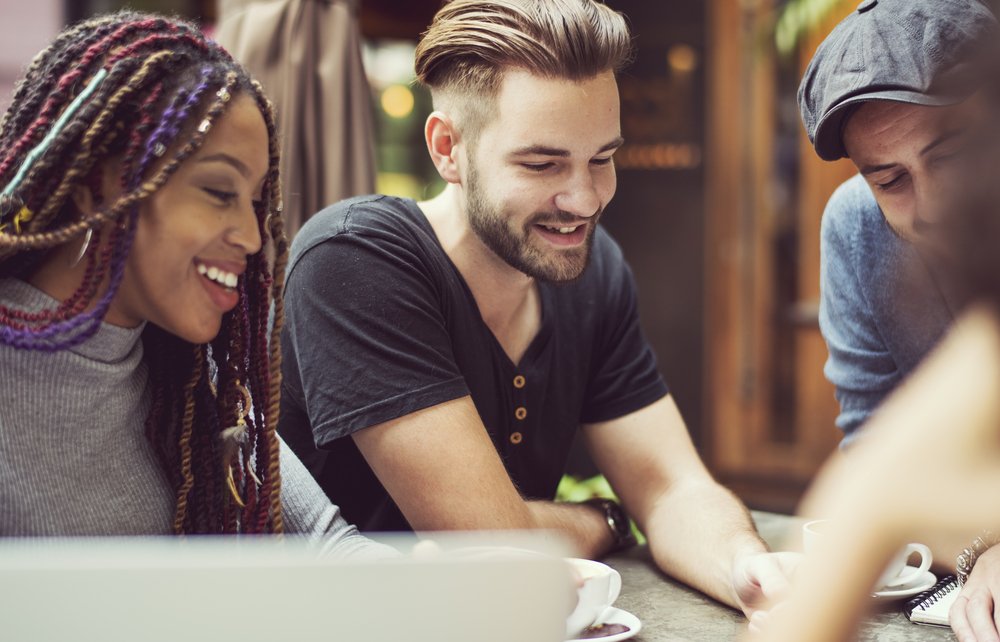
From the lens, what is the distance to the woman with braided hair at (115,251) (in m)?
1.11

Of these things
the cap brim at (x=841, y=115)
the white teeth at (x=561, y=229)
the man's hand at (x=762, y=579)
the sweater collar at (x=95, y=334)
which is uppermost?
the cap brim at (x=841, y=115)

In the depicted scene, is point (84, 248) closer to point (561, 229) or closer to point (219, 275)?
point (219, 275)

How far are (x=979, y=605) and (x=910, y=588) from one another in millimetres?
135

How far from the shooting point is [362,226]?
1699 millimetres

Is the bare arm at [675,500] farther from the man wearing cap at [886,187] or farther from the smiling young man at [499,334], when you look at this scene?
the man wearing cap at [886,187]

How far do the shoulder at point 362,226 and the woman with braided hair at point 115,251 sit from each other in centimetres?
41

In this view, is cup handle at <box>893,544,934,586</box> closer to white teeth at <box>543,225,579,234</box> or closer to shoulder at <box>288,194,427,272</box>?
white teeth at <box>543,225,579,234</box>

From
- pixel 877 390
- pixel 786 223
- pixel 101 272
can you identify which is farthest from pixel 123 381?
pixel 786 223

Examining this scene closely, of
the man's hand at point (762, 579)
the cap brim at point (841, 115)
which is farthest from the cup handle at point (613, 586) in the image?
the cap brim at point (841, 115)

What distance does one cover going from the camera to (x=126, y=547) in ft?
2.11

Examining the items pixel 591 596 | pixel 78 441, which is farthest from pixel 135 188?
pixel 591 596

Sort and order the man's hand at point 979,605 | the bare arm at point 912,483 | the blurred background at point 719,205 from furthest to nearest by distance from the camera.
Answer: the blurred background at point 719,205 < the man's hand at point 979,605 < the bare arm at point 912,483

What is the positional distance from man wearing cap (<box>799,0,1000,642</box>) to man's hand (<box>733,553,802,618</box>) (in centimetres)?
21

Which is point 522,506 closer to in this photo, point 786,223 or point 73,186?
point 73,186
